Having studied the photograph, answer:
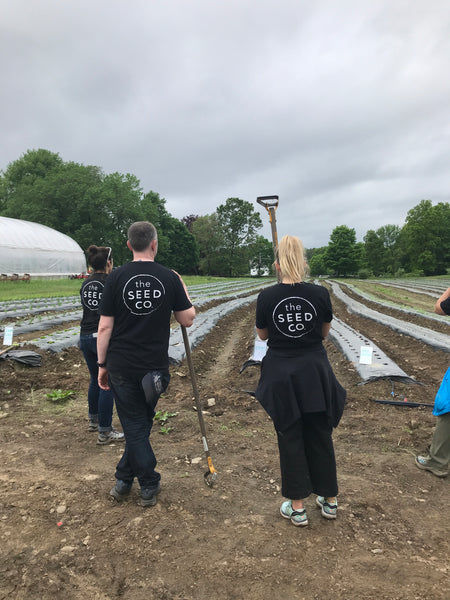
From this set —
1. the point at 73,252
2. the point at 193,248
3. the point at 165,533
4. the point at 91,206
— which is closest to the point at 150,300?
the point at 165,533

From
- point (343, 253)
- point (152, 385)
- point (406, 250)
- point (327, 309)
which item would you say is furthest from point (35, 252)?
point (406, 250)

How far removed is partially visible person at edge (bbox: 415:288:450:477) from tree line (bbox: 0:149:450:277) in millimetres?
42654

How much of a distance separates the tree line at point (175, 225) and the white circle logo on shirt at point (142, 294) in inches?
1663

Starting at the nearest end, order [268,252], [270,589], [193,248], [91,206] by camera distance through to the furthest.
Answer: [270,589]
[91,206]
[193,248]
[268,252]

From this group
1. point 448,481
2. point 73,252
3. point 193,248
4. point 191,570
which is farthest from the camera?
point 193,248

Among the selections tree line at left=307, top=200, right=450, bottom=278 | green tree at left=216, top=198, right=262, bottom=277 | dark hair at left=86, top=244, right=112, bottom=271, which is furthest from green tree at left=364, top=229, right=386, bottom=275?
dark hair at left=86, top=244, right=112, bottom=271

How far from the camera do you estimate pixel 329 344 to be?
8930 millimetres

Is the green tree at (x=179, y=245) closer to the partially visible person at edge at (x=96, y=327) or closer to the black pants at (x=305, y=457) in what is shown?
the partially visible person at edge at (x=96, y=327)

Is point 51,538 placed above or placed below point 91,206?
below

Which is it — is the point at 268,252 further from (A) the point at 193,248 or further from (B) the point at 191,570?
(B) the point at 191,570

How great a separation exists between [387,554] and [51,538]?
2.22 meters

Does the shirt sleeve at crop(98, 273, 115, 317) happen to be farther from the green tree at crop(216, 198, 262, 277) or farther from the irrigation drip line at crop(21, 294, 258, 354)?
the green tree at crop(216, 198, 262, 277)

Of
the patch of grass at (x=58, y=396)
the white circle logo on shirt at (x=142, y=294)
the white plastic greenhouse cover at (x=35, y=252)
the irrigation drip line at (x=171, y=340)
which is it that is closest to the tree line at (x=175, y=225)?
the white plastic greenhouse cover at (x=35, y=252)

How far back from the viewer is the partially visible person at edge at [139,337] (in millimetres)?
2742
